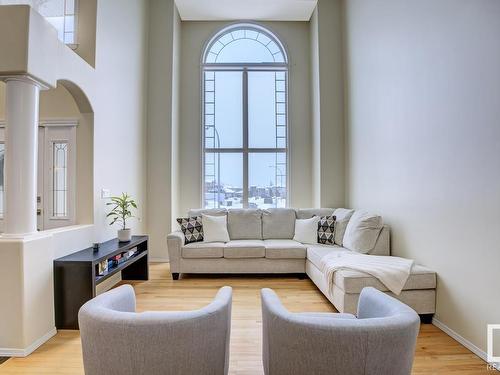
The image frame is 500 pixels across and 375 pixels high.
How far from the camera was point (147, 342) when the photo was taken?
1.28 m

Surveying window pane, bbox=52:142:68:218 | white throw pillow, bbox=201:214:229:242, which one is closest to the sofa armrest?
white throw pillow, bbox=201:214:229:242

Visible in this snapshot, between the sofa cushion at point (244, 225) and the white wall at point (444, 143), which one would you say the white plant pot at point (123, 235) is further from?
the white wall at point (444, 143)

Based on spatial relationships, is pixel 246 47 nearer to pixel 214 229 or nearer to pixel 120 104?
pixel 120 104

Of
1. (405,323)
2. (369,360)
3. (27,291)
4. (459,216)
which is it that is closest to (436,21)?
(459,216)

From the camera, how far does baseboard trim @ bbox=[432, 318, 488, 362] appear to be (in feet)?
7.05

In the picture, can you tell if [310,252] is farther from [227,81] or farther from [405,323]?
[227,81]

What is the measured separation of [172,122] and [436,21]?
151 inches

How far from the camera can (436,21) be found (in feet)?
8.64

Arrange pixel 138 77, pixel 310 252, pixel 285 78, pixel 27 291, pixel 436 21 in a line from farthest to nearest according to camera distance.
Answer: pixel 285 78 < pixel 138 77 < pixel 310 252 < pixel 436 21 < pixel 27 291

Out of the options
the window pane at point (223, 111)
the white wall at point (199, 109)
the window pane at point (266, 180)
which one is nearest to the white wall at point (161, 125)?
the white wall at point (199, 109)

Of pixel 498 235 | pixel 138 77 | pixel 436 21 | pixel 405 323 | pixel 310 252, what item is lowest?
pixel 310 252

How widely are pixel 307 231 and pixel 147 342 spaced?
334cm

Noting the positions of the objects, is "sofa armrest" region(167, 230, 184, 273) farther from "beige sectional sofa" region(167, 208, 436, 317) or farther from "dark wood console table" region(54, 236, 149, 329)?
"dark wood console table" region(54, 236, 149, 329)

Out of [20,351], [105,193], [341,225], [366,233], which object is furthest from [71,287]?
[341,225]
